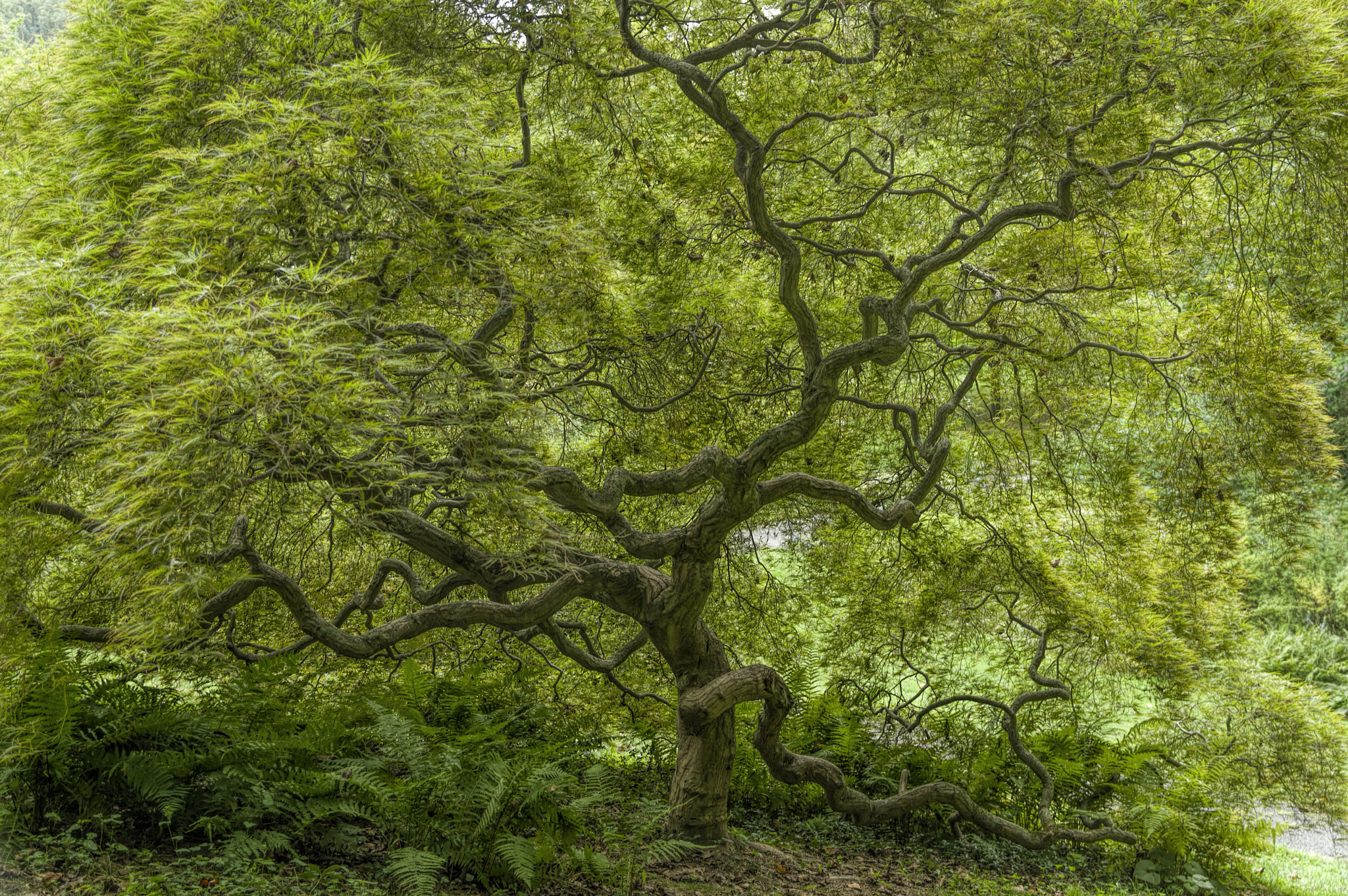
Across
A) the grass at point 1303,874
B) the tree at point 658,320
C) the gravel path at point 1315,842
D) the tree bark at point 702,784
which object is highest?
the tree at point 658,320

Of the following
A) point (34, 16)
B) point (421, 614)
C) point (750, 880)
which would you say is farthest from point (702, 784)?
point (34, 16)

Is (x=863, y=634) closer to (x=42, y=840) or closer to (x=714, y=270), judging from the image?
(x=714, y=270)

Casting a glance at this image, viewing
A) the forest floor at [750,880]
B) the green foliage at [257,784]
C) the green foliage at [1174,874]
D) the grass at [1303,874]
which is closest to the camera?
the forest floor at [750,880]

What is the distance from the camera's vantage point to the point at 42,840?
3.07 m

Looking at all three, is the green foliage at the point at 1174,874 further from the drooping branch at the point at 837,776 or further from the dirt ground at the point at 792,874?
the dirt ground at the point at 792,874

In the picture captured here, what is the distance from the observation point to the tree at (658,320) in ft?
9.00

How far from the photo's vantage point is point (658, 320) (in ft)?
17.2

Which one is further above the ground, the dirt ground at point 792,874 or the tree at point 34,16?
the tree at point 34,16

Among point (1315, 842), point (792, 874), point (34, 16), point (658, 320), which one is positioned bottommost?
point (792, 874)

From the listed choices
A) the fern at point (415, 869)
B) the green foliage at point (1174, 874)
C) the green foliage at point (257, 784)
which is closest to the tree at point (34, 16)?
the green foliage at point (257, 784)

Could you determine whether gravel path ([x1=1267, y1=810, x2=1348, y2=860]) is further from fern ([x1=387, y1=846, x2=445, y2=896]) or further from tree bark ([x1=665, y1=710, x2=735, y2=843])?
fern ([x1=387, y1=846, x2=445, y2=896])

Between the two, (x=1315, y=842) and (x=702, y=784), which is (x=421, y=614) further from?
(x=1315, y=842)

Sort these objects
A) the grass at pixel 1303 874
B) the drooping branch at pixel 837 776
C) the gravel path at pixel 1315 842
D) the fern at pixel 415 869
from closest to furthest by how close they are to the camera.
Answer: the fern at pixel 415 869, the drooping branch at pixel 837 776, the grass at pixel 1303 874, the gravel path at pixel 1315 842

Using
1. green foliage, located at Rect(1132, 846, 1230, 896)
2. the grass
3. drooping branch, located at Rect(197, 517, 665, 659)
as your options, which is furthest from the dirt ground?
the grass
